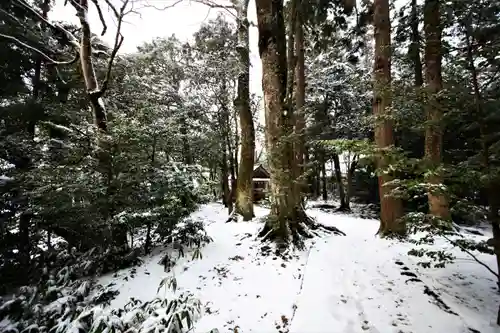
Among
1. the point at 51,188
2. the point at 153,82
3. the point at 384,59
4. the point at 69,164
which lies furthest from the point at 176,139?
the point at 153,82

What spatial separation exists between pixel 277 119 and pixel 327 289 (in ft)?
9.00

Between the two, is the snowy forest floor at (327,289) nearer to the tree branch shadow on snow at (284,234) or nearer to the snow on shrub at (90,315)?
the tree branch shadow on snow at (284,234)

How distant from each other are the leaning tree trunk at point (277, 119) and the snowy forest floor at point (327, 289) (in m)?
0.50

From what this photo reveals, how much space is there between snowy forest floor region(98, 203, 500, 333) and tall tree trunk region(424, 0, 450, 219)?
860 millimetres

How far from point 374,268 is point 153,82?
36.5 ft

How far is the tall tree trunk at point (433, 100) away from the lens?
252 centimetres

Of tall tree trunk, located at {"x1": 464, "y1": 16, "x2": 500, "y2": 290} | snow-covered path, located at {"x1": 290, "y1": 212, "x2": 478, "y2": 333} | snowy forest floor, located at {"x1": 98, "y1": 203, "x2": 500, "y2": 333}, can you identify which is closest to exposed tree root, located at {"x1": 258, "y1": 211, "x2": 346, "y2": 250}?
snowy forest floor, located at {"x1": 98, "y1": 203, "x2": 500, "y2": 333}

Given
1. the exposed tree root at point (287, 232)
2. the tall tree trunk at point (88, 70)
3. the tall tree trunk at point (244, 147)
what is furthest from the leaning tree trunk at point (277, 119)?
the tall tree trunk at point (88, 70)

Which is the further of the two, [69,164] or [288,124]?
[288,124]

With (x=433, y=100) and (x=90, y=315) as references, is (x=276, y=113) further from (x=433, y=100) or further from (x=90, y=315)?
(x=90, y=315)

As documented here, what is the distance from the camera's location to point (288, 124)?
4.70 metres

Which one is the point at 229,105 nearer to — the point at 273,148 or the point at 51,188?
the point at 273,148

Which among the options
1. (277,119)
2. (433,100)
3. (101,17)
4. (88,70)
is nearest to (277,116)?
(277,119)

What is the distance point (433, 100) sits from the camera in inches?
100.0
